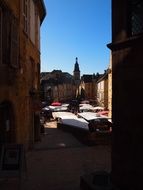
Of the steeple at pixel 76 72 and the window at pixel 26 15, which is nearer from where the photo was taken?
the window at pixel 26 15

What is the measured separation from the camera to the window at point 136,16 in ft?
29.9

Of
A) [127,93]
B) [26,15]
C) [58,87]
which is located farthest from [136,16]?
[58,87]

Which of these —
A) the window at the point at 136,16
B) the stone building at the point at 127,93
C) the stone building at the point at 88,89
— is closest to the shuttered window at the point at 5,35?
the stone building at the point at 127,93

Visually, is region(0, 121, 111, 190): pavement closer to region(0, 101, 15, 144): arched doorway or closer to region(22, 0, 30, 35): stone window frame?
region(0, 101, 15, 144): arched doorway

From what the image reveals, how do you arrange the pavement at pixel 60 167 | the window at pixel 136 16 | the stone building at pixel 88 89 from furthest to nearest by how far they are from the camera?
the stone building at pixel 88 89 → the pavement at pixel 60 167 → the window at pixel 136 16

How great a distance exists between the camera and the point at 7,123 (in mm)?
15602

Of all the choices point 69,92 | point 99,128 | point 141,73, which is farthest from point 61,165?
point 69,92

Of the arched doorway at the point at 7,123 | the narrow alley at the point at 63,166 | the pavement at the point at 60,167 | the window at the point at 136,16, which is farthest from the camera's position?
the arched doorway at the point at 7,123

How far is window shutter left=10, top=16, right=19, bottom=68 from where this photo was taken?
1491cm

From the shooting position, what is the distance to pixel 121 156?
9.51 m

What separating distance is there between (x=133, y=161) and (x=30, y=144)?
44.3 ft

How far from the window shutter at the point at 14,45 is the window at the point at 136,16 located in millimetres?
6371

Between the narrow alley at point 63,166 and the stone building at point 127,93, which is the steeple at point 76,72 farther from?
the stone building at point 127,93

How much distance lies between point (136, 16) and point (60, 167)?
7.55 meters
